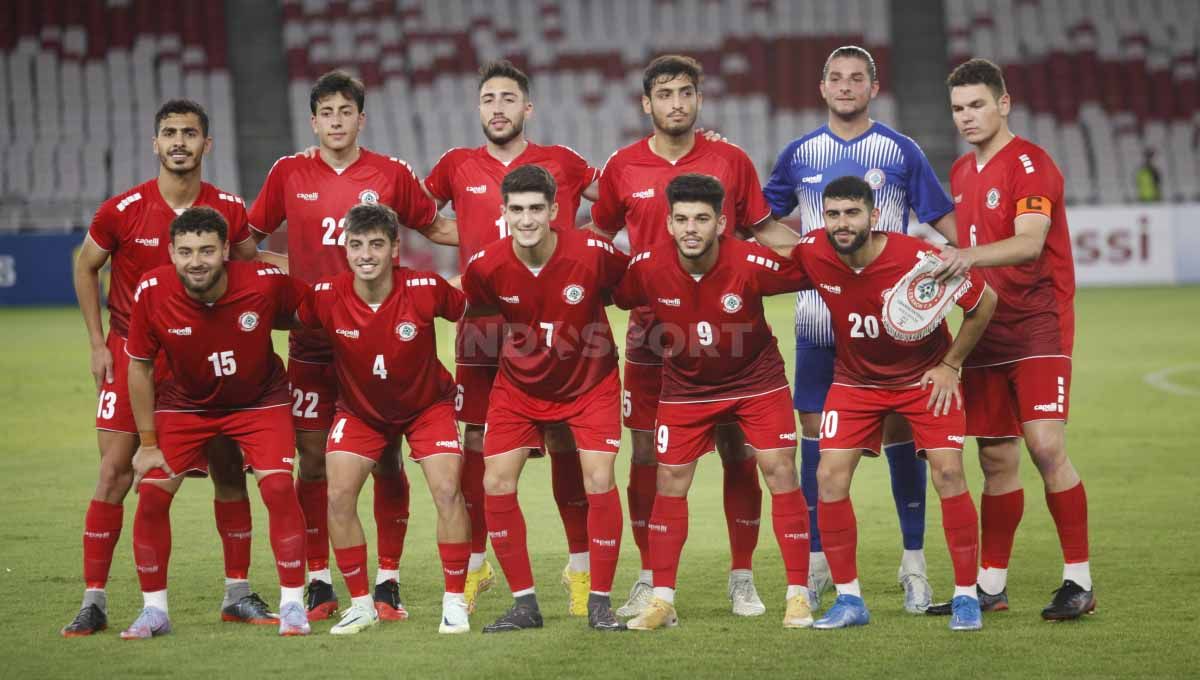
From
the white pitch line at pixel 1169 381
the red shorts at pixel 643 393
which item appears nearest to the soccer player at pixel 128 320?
the red shorts at pixel 643 393

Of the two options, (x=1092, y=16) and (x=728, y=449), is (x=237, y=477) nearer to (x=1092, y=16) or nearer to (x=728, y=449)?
(x=728, y=449)

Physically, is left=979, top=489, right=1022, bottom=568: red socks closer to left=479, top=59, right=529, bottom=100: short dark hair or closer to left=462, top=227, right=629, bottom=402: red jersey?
left=462, top=227, right=629, bottom=402: red jersey

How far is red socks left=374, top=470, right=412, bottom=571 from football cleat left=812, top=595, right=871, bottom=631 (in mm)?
1922

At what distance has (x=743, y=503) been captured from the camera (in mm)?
6539

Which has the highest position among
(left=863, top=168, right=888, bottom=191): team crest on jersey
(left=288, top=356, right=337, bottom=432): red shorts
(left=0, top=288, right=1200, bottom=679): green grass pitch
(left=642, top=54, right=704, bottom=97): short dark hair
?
(left=642, top=54, right=704, bottom=97): short dark hair

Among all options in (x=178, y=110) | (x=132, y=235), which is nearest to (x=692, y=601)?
(x=132, y=235)

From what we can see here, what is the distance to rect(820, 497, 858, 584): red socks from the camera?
19.8ft

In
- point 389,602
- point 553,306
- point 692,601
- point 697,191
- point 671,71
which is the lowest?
point 692,601

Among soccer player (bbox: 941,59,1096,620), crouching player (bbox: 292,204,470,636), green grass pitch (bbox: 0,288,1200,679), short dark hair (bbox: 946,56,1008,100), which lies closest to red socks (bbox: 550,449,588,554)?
green grass pitch (bbox: 0,288,1200,679)

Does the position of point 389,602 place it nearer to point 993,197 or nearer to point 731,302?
point 731,302

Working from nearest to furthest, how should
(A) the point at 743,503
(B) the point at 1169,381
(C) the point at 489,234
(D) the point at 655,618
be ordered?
1. (D) the point at 655,618
2. (A) the point at 743,503
3. (C) the point at 489,234
4. (B) the point at 1169,381

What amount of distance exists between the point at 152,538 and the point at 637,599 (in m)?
2.10

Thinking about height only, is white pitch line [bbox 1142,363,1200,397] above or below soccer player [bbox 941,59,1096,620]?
below

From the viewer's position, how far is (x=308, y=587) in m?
6.69
